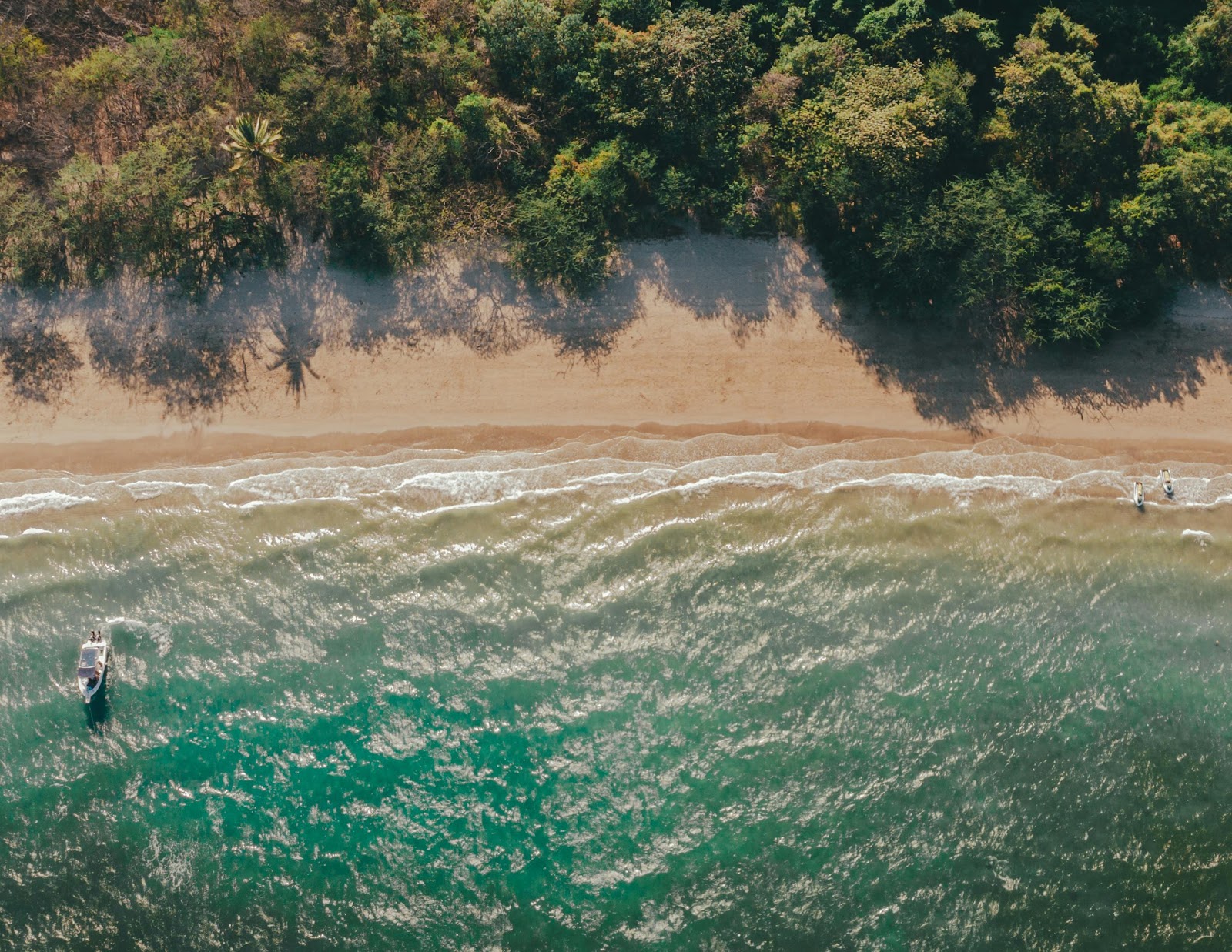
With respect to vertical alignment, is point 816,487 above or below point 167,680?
above

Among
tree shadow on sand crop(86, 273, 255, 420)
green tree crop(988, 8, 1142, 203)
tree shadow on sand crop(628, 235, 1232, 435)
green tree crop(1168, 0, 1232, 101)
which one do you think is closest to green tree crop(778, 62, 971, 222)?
green tree crop(988, 8, 1142, 203)

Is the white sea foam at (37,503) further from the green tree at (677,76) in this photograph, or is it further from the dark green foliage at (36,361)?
the green tree at (677,76)

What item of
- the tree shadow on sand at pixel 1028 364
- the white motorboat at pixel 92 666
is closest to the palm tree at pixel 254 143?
the white motorboat at pixel 92 666

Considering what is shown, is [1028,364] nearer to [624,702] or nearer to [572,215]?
[572,215]

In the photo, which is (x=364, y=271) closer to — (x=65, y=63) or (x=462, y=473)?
(x=462, y=473)

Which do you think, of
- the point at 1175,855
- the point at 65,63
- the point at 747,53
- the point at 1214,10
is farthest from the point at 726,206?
the point at 1175,855

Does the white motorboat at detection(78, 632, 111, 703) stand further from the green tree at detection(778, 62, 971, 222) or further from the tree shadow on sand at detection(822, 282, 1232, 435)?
the green tree at detection(778, 62, 971, 222)

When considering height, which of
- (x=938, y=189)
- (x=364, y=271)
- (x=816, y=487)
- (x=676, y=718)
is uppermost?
(x=938, y=189)
